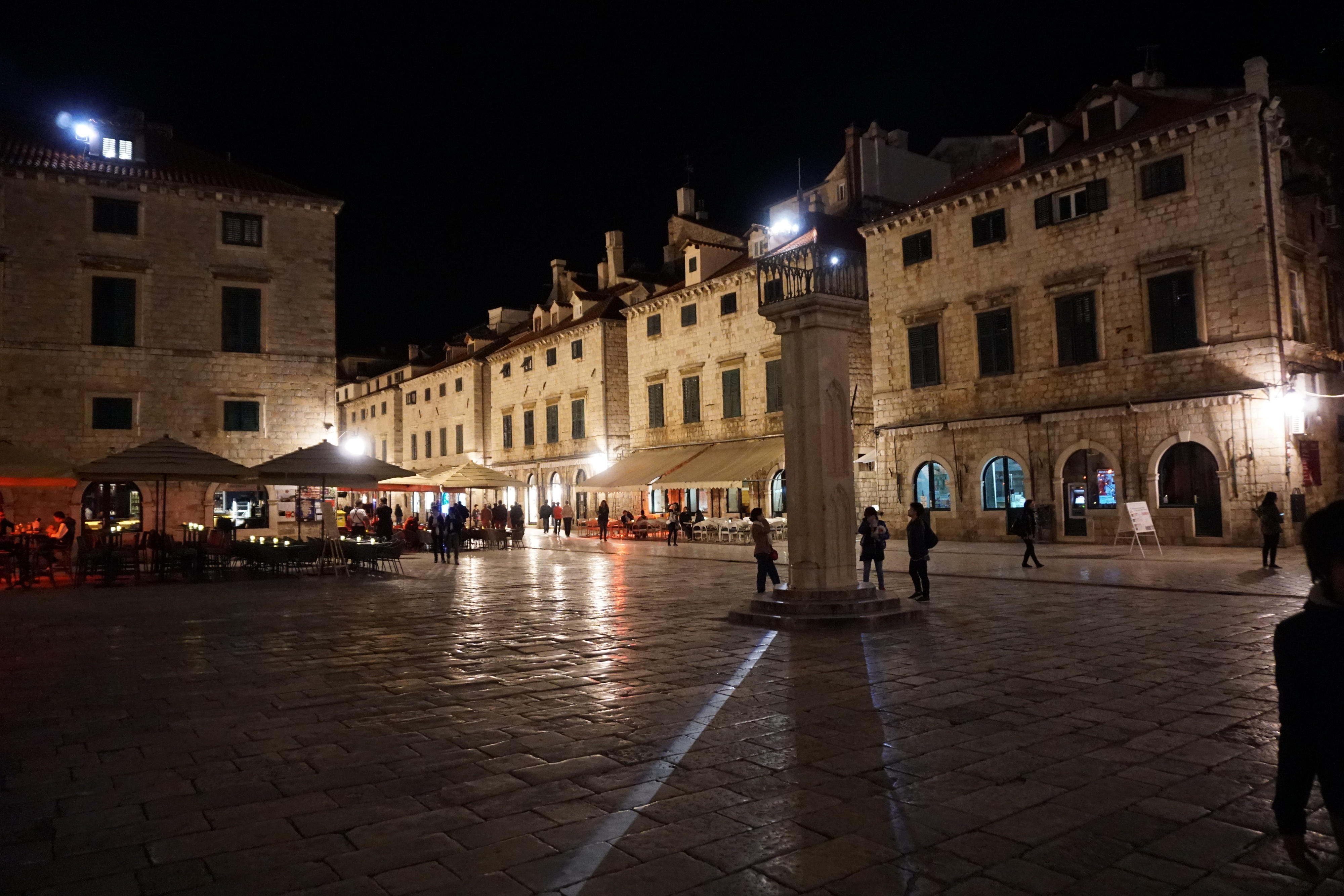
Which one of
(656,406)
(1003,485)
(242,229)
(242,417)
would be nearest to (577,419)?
(656,406)

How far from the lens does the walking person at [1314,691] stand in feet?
8.11

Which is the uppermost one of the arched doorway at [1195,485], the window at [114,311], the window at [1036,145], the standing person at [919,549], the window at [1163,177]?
the window at [1036,145]

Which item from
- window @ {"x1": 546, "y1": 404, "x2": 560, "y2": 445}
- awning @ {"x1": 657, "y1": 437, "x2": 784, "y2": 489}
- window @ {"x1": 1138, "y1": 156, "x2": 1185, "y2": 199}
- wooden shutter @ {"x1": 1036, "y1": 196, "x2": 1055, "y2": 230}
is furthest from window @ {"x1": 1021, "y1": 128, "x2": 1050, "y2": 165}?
window @ {"x1": 546, "y1": 404, "x2": 560, "y2": 445}

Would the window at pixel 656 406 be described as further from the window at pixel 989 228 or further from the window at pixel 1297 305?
the window at pixel 1297 305

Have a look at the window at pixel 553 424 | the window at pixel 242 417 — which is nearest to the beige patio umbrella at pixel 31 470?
the window at pixel 242 417

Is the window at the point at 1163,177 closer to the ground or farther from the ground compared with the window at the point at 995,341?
farther from the ground

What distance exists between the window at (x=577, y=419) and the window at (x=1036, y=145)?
20701 millimetres

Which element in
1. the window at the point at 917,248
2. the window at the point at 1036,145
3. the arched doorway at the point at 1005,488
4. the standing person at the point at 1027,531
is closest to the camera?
the standing person at the point at 1027,531

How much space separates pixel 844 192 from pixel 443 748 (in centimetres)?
3207

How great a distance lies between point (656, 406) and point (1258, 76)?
22.0 m

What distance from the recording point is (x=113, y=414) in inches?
996

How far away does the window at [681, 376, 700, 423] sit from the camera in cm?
3388

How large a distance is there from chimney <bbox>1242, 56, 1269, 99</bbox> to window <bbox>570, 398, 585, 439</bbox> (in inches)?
1026

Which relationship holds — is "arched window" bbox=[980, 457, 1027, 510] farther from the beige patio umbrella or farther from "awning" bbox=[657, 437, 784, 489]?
the beige patio umbrella
